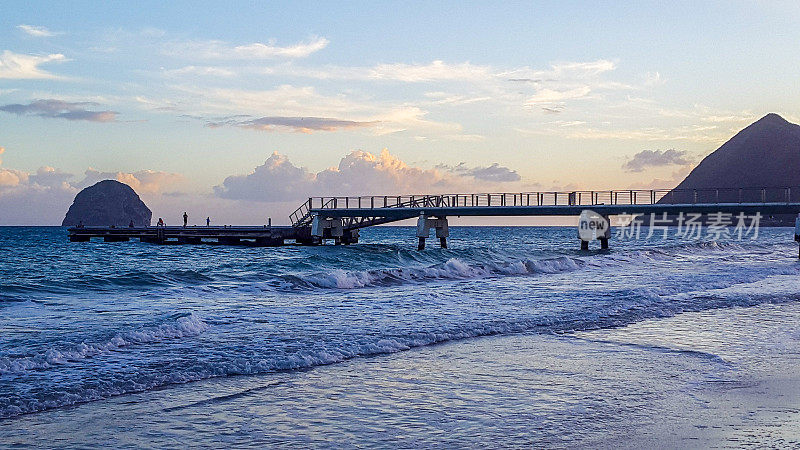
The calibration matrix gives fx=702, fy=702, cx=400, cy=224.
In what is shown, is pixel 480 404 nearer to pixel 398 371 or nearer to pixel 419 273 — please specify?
pixel 398 371

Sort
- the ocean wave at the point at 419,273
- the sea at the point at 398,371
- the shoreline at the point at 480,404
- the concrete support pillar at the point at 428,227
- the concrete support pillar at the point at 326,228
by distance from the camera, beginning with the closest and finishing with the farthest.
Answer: the shoreline at the point at 480,404, the sea at the point at 398,371, the ocean wave at the point at 419,273, the concrete support pillar at the point at 428,227, the concrete support pillar at the point at 326,228

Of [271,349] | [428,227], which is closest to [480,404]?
[271,349]

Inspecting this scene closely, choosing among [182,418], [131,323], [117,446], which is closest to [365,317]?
[131,323]

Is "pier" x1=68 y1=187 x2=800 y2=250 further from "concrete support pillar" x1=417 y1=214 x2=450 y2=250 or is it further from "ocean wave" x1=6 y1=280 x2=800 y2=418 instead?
"ocean wave" x1=6 y1=280 x2=800 y2=418

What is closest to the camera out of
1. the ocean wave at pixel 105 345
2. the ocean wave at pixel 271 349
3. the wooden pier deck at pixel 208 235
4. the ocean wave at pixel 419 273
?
the ocean wave at pixel 271 349

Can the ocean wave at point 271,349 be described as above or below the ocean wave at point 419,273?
above

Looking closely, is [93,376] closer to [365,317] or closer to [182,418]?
[182,418]

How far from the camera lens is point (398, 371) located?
393 inches

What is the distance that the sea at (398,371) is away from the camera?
687 centimetres

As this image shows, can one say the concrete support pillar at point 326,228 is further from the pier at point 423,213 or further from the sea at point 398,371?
the sea at point 398,371

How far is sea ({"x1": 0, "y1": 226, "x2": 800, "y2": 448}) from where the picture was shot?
22.5ft

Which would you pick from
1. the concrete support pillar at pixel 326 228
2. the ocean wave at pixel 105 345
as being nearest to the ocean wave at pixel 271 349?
the ocean wave at pixel 105 345

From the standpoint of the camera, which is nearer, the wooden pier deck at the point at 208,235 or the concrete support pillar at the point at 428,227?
the concrete support pillar at the point at 428,227

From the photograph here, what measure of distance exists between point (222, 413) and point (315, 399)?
1.15 metres
